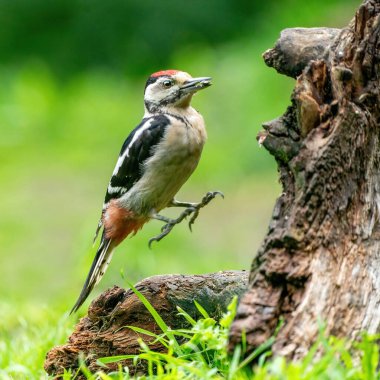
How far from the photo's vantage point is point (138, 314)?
198 inches

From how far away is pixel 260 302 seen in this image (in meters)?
3.96

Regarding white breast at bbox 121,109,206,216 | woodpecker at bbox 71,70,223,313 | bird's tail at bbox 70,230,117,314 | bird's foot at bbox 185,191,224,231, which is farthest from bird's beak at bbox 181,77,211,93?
bird's tail at bbox 70,230,117,314

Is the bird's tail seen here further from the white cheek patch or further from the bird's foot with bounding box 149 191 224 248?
the white cheek patch

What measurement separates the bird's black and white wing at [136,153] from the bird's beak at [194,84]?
0.85 ft

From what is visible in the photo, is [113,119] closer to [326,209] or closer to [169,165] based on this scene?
[169,165]

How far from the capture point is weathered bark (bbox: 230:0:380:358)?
3.96m

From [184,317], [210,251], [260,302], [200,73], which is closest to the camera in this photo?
[260,302]

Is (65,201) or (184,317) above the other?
(65,201)

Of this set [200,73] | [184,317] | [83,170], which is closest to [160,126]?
[184,317]

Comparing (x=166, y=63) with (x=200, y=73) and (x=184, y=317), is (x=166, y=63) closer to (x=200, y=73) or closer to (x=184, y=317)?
(x=200, y=73)

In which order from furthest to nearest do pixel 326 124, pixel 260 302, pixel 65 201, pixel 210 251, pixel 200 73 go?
pixel 200 73, pixel 65 201, pixel 210 251, pixel 326 124, pixel 260 302

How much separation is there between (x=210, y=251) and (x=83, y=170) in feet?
11.9

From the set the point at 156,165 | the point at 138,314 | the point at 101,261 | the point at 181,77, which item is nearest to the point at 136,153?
the point at 156,165

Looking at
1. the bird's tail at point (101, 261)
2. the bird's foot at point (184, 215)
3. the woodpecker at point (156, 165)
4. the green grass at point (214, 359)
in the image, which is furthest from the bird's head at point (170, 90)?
the green grass at point (214, 359)
